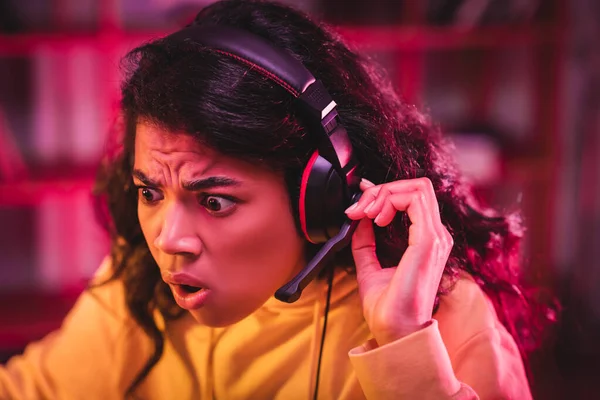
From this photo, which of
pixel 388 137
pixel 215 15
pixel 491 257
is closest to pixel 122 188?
pixel 215 15

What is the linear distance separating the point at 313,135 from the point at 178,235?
0.77ft

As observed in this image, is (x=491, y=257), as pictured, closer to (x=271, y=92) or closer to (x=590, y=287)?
(x=271, y=92)

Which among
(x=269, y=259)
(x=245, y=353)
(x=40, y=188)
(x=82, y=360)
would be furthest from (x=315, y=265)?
(x=40, y=188)

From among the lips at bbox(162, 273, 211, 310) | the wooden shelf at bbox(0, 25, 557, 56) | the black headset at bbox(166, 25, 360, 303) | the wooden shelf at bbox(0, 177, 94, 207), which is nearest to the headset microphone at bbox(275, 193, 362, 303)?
the black headset at bbox(166, 25, 360, 303)

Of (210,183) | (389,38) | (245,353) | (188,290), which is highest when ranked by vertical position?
(389,38)

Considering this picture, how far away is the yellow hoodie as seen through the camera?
3.28ft

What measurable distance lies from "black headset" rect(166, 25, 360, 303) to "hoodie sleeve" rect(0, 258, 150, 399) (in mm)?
425

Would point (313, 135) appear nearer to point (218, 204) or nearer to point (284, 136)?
point (284, 136)

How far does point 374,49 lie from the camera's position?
261 centimetres

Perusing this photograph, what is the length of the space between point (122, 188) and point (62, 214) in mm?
1692

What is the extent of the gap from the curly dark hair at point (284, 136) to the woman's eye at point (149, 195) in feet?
0.33

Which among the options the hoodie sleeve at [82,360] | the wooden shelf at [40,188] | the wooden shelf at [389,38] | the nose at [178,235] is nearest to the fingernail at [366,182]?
the nose at [178,235]

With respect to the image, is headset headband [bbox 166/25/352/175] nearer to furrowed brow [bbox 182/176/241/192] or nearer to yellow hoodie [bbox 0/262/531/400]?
furrowed brow [bbox 182/176/241/192]

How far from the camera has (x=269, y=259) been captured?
0.93 meters
